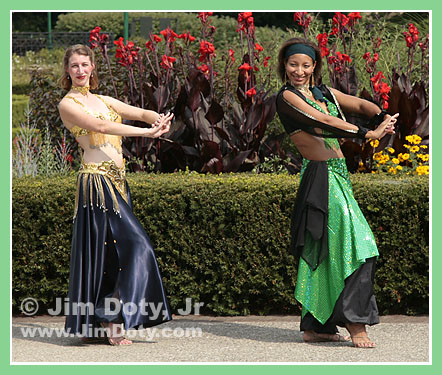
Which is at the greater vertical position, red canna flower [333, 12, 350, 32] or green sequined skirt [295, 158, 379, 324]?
red canna flower [333, 12, 350, 32]

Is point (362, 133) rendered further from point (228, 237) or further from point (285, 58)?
point (228, 237)

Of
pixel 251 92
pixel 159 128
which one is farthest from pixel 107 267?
pixel 251 92

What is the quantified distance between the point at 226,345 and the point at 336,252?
1.00m

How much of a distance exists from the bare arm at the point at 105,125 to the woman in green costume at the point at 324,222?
2.77ft

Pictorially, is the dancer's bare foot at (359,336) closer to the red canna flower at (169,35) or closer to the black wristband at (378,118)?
the black wristband at (378,118)

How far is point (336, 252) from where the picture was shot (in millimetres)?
5273

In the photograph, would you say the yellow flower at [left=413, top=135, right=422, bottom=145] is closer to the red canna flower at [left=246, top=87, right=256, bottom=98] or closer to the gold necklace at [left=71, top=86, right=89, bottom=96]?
the red canna flower at [left=246, top=87, right=256, bottom=98]

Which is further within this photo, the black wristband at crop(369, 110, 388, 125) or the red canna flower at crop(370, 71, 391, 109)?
the red canna flower at crop(370, 71, 391, 109)

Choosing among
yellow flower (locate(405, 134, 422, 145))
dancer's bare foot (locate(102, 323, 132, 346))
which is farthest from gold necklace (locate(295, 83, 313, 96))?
yellow flower (locate(405, 134, 422, 145))

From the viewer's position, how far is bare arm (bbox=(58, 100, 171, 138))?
5164mm

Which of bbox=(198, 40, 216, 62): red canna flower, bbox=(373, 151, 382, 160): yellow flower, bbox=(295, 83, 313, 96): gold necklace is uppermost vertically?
bbox=(198, 40, 216, 62): red canna flower

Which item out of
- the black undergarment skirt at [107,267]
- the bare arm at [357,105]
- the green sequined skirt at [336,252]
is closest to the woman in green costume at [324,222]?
the green sequined skirt at [336,252]

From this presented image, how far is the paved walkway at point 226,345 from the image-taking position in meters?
5.01

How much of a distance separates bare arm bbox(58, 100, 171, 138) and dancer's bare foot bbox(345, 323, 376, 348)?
1852 mm
